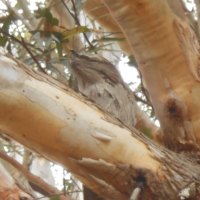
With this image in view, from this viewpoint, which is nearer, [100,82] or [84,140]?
[84,140]

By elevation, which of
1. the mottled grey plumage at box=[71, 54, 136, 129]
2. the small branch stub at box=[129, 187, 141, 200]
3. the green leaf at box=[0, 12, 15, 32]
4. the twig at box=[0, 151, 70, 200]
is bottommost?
the small branch stub at box=[129, 187, 141, 200]

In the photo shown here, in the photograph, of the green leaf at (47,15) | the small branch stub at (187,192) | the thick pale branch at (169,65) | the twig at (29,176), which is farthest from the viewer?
the green leaf at (47,15)

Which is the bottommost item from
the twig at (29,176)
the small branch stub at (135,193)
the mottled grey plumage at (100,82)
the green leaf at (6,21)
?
the small branch stub at (135,193)

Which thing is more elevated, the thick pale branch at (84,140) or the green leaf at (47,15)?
the green leaf at (47,15)

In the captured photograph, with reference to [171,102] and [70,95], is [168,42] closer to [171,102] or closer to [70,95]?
[171,102]

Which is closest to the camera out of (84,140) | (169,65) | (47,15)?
(84,140)

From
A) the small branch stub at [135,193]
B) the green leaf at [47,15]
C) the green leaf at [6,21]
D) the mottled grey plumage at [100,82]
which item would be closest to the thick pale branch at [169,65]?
the mottled grey plumage at [100,82]

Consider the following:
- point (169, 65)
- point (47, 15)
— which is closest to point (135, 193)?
point (169, 65)

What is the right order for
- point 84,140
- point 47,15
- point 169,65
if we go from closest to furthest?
point 84,140
point 169,65
point 47,15

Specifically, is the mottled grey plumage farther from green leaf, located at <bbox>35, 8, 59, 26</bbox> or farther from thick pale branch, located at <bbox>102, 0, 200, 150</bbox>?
green leaf, located at <bbox>35, 8, 59, 26</bbox>

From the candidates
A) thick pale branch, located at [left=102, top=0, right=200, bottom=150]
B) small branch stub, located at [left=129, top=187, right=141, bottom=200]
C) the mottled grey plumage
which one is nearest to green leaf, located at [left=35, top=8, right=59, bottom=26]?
the mottled grey plumage

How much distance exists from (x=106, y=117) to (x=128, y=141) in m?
0.06

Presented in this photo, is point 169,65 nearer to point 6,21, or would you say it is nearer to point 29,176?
point 29,176

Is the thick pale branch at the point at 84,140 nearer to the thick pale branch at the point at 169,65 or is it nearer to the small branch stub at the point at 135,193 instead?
the small branch stub at the point at 135,193
